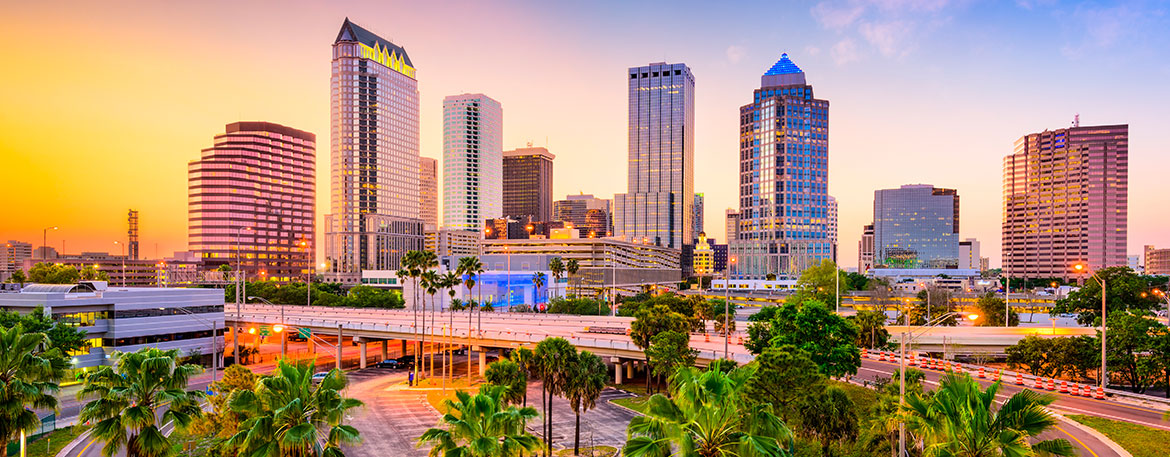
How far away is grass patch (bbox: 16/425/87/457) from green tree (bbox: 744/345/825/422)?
43586mm

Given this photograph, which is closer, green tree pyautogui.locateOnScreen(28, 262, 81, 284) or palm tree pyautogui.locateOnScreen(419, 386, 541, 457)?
palm tree pyautogui.locateOnScreen(419, 386, 541, 457)

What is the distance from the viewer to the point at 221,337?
285ft

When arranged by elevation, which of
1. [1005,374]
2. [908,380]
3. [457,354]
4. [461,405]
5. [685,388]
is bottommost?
[457,354]

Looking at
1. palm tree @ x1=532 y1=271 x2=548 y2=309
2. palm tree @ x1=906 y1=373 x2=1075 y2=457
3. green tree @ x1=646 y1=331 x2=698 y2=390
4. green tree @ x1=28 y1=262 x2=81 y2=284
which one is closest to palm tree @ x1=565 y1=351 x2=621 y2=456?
green tree @ x1=646 y1=331 x2=698 y2=390

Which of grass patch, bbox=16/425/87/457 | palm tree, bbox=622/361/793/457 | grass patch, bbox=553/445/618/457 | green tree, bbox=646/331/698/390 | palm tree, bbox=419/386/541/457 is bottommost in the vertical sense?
grass patch, bbox=553/445/618/457

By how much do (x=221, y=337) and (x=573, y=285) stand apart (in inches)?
4804

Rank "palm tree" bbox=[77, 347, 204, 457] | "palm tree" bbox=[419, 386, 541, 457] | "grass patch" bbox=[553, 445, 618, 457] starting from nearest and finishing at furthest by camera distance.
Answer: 1. "palm tree" bbox=[419, 386, 541, 457]
2. "palm tree" bbox=[77, 347, 204, 457]
3. "grass patch" bbox=[553, 445, 618, 457]

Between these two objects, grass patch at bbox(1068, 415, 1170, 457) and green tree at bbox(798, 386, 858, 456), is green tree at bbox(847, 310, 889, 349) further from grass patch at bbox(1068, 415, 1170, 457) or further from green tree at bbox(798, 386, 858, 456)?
green tree at bbox(798, 386, 858, 456)

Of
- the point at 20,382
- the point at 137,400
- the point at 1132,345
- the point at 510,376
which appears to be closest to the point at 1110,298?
the point at 1132,345

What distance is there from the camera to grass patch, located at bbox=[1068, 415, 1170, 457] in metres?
33.8

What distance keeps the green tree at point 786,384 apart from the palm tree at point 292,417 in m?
22.5

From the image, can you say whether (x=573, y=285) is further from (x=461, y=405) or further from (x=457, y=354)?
(x=461, y=405)

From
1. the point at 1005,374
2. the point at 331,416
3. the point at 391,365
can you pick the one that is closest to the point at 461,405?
the point at 331,416

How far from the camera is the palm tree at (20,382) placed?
983 inches
